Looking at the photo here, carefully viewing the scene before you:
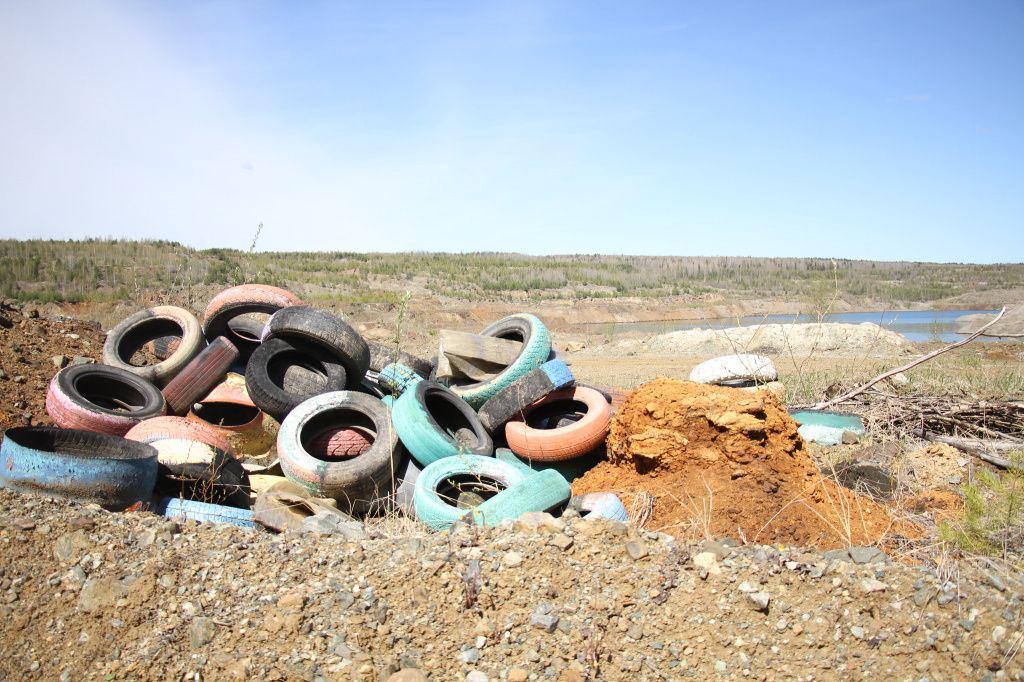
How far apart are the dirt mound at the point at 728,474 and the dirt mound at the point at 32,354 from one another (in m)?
5.82

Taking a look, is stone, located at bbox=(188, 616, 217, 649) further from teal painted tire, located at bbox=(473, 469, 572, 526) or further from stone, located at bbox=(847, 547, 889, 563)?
stone, located at bbox=(847, 547, 889, 563)

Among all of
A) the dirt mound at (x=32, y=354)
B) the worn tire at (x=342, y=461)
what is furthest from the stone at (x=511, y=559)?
the dirt mound at (x=32, y=354)

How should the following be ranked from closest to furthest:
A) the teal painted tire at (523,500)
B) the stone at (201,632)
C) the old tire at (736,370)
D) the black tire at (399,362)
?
the stone at (201,632), the teal painted tire at (523,500), the black tire at (399,362), the old tire at (736,370)

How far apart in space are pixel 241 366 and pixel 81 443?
288 cm

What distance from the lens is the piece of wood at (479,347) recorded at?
7391mm

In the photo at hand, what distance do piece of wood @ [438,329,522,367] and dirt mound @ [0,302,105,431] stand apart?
4177 mm

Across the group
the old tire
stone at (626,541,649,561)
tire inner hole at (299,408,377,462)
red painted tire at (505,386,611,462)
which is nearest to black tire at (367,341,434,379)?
tire inner hole at (299,408,377,462)

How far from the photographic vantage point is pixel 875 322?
83.2 ft

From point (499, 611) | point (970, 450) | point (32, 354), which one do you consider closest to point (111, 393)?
point (32, 354)

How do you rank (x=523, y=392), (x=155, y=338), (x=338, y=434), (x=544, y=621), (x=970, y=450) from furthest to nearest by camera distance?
1. (x=155, y=338)
2. (x=970, y=450)
3. (x=523, y=392)
4. (x=338, y=434)
5. (x=544, y=621)

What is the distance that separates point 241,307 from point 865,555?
23.4 ft

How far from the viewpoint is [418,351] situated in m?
17.8

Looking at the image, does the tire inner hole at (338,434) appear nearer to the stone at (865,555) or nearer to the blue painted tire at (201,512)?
the blue painted tire at (201,512)

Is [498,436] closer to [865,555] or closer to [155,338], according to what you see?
[865,555]
